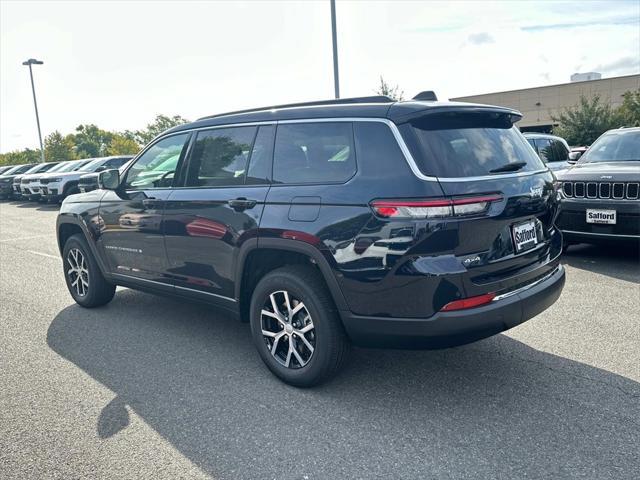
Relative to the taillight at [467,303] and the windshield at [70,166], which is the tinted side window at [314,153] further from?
the windshield at [70,166]

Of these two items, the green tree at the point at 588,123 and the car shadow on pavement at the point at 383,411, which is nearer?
the car shadow on pavement at the point at 383,411

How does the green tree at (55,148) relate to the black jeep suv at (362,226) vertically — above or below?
above

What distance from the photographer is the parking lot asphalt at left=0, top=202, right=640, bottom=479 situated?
280 cm

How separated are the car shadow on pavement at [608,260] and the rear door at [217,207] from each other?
4537mm

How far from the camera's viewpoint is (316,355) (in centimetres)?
348

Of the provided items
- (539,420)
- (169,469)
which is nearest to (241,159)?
(169,469)

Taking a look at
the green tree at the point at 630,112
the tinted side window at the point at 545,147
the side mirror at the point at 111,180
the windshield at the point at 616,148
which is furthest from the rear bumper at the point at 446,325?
the green tree at the point at 630,112

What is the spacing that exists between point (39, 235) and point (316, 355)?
34.6 ft

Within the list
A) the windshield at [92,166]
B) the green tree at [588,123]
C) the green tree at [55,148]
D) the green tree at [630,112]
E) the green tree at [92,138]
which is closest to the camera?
the windshield at [92,166]

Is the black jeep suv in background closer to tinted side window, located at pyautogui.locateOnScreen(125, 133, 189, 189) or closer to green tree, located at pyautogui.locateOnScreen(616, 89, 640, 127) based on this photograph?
tinted side window, located at pyautogui.locateOnScreen(125, 133, 189, 189)

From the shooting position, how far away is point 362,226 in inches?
124

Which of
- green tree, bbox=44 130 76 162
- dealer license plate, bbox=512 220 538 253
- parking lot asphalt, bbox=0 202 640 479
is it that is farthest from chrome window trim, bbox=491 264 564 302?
green tree, bbox=44 130 76 162

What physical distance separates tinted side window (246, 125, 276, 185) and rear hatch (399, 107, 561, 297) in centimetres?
106

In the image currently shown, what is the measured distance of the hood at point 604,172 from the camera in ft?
20.8
